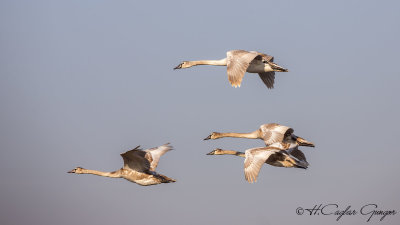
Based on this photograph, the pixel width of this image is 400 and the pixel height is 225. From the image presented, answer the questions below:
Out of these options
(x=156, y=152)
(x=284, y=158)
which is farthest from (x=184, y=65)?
(x=284, y=158)

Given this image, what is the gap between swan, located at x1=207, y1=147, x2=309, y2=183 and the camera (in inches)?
1484

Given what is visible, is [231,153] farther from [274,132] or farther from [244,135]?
[274,132]

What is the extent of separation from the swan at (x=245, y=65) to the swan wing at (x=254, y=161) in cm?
271

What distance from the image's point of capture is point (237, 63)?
4041 centimetres

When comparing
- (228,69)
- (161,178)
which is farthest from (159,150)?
(228,69)

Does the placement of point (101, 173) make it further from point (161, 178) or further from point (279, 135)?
point (279, 135)

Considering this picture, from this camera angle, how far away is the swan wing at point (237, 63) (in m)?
39.5

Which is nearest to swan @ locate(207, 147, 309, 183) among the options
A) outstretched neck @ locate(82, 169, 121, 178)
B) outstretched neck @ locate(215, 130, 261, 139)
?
outstretched neck @ locate(215, 130, 261, 139)

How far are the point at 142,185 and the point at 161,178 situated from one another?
84 centimetres

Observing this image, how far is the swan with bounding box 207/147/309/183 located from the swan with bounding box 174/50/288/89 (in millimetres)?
2755

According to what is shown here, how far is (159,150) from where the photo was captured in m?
42.6

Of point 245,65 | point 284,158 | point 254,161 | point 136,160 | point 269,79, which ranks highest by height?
point 245,65

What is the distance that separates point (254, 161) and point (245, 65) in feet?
14.2

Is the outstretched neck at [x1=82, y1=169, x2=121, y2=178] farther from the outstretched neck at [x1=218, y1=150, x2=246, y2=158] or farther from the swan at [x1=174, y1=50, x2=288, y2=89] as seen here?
the swan at [x1=174, y1=50, x2=288, y2=89]
